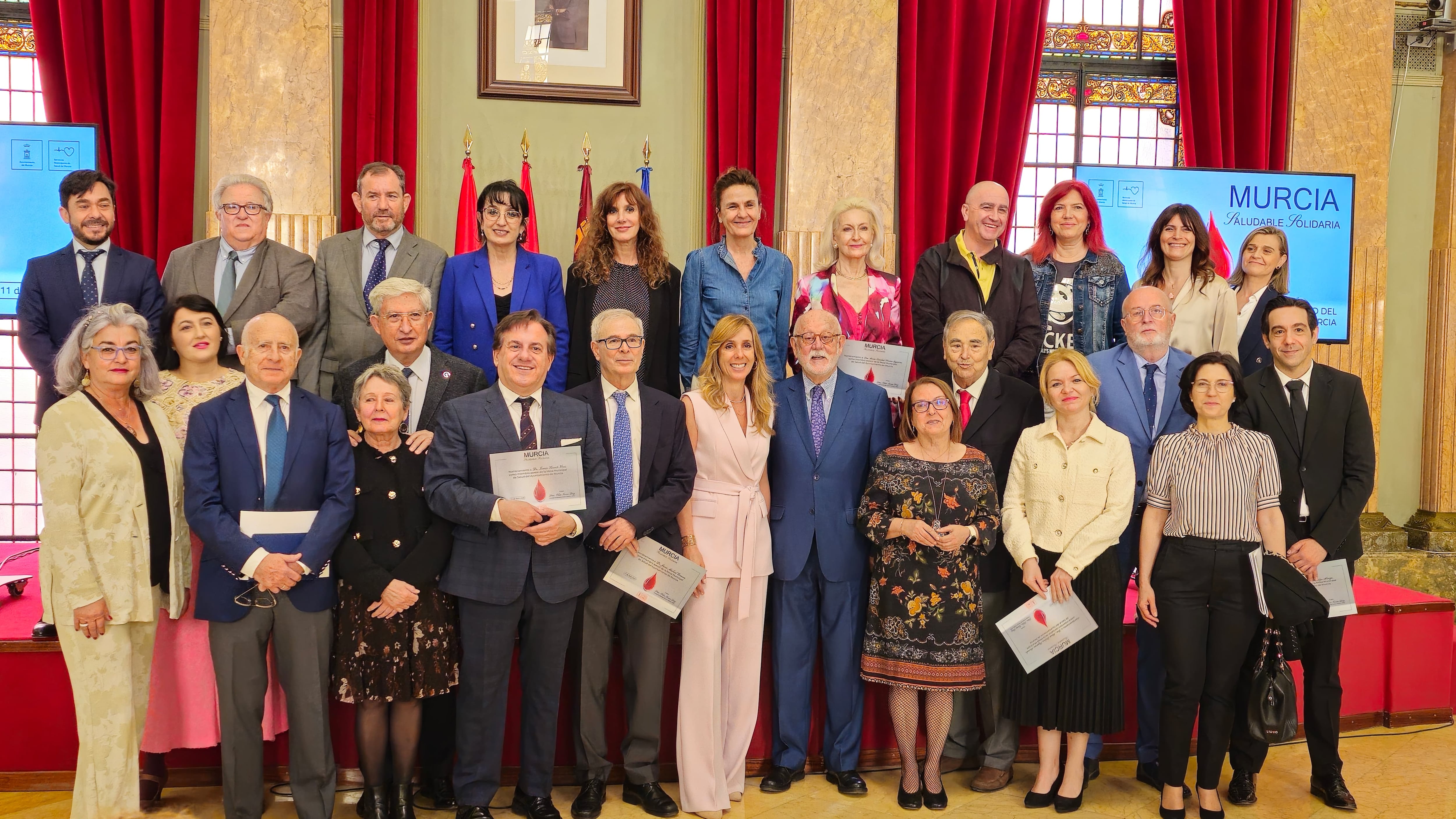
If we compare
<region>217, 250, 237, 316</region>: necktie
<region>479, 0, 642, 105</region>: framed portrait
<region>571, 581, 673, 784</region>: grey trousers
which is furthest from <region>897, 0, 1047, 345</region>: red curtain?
<region>217, 250, 237, 316</region>: necktie

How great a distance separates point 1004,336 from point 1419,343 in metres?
4.47

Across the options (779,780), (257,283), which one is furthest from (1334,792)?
(257,283)

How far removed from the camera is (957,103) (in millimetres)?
6160

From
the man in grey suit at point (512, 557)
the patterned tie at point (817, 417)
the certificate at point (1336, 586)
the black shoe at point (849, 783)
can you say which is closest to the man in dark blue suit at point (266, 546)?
the man in grey suit at point (512, 557)

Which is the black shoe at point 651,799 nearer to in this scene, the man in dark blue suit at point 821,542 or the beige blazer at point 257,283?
the man in dark blue suit at point 821,542

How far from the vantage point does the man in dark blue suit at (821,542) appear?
3465 mm

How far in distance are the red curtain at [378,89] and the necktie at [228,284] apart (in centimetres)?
210

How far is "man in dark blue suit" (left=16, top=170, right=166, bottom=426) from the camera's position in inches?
141

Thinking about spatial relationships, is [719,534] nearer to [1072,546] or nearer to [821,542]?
[821,542]

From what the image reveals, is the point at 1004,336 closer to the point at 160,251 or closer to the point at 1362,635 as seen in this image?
the point at 1362,635

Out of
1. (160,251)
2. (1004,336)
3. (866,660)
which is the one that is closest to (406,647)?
(866,660)

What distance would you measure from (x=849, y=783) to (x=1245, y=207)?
14.9 feet

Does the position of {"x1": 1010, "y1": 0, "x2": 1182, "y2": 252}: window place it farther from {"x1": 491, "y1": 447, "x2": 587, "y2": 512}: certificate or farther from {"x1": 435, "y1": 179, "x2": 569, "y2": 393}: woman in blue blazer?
{"x1": 491, "y1": 447, "x2": 587, "y2": 512}: certificate

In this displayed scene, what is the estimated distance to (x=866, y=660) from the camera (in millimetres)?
3438
